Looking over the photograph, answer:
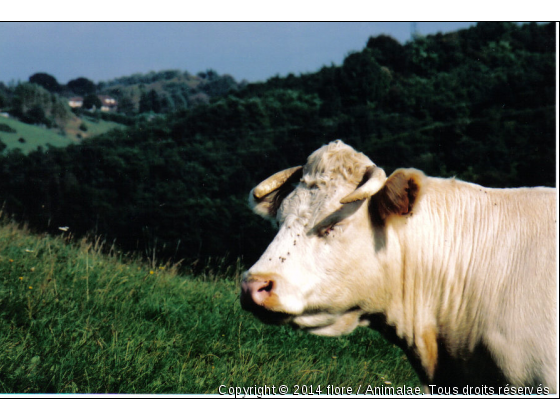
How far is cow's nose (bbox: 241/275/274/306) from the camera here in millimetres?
2570

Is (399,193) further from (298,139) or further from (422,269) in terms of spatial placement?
(298,139)

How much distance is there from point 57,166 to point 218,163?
155 inches

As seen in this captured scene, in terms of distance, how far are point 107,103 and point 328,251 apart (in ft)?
26.4

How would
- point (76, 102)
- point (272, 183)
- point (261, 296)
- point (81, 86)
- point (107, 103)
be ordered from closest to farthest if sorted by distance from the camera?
1. point (261, 296)
2. point (272, 183)
3. point (81, 86)
4. point (76, 102)
5. point (107, 103)

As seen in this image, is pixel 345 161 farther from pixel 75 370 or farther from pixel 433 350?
pixel 75 370

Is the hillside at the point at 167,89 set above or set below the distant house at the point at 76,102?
above

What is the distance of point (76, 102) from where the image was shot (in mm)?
9312

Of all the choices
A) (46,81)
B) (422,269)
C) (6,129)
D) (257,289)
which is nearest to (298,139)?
(46,81)

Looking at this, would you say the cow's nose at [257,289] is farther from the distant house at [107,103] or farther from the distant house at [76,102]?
the distant house at [107,103]

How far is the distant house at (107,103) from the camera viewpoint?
970 centimetres

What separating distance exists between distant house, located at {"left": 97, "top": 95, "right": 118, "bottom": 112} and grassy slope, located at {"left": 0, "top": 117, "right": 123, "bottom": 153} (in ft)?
1.16

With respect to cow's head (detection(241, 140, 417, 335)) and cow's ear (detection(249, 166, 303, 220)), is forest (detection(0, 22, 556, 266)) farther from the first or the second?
cow's head (detection(241, 140, 417, 335))

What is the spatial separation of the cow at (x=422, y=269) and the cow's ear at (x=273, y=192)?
1.15 feet

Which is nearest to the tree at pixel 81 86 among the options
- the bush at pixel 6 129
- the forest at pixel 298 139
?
→ the bush at pixel 6 129
